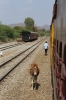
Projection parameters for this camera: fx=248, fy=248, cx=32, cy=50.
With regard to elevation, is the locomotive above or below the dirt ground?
above

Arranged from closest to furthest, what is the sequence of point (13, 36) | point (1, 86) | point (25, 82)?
point (1, 86)
point (25, 82)
point (13, 36)

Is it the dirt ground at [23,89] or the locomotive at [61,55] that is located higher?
the locomotive at [61,55]

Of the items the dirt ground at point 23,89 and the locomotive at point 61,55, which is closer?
the locomotive at point 61,55

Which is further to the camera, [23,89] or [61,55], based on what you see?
[23,89]

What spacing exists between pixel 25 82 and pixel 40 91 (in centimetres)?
213

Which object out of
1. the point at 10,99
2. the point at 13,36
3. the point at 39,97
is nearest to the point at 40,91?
the point at 39,97

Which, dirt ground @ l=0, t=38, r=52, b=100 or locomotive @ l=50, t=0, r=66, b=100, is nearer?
locomotive @ l=50, t=0, r=66, b=100

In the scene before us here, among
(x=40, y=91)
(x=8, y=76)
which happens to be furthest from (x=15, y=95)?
(x=8, y=76)

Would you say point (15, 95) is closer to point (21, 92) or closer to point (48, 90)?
point (21, 92)

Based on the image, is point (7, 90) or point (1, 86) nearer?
point (7, 90)

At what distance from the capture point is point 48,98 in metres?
10.4

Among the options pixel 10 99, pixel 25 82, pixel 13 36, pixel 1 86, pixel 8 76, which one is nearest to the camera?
pixel 10 99

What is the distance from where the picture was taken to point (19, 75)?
15.9 metres

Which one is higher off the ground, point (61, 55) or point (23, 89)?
point (61, 55)
